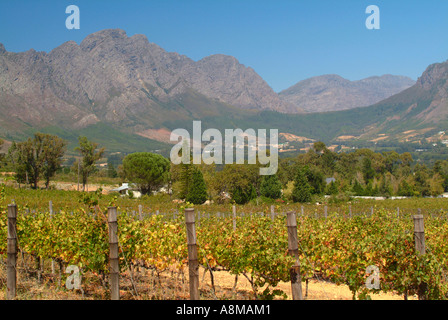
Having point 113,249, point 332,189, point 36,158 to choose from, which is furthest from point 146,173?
point 113,249

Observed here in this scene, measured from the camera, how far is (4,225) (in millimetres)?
7723

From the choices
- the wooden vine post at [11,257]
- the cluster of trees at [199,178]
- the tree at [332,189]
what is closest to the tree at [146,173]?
the cluster of trees at [199,178]

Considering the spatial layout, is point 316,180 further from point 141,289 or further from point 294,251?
point 294,251

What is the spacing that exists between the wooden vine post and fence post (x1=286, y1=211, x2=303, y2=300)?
4202 mm

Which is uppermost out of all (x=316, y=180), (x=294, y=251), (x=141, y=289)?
(x=316, y=180)

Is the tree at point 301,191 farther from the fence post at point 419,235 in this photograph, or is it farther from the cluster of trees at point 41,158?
the fence post at point 419,235

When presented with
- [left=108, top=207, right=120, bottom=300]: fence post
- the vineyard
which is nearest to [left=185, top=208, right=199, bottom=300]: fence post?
the vineyard

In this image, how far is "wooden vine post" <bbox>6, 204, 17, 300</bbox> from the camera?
6.76 metres

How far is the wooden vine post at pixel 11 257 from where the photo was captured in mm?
6758

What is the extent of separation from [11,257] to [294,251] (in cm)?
429

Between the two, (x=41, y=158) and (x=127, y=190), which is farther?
(x=127, y=190)

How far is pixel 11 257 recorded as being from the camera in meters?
6.79

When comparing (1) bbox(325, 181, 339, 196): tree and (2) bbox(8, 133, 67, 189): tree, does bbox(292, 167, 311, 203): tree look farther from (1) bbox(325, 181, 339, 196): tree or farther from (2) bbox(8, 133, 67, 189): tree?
(2) bbox(8, 133, 67, 189): tree
